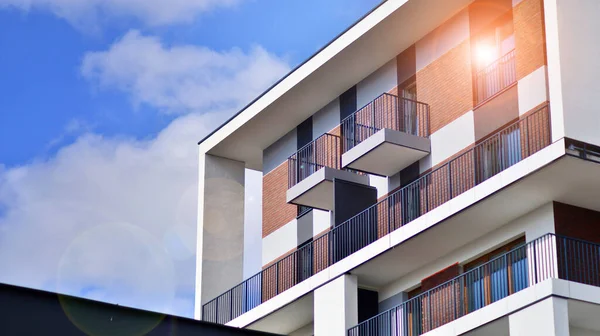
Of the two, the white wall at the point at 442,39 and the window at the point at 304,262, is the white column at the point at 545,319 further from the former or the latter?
the window at the point at 304,262

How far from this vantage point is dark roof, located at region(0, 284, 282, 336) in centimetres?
2281

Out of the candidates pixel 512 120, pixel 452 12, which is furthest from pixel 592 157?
pixel 452 12

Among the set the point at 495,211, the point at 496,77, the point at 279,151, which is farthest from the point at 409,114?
the point at 279,151

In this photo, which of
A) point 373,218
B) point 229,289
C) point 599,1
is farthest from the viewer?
point 229,289

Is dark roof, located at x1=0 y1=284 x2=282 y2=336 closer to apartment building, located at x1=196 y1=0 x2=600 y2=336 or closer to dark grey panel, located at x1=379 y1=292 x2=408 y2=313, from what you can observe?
apartment building, located at x1=196 y1=0 x2=600 y2=336

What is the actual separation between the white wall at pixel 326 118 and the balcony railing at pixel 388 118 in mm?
1532

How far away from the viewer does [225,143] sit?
128ft

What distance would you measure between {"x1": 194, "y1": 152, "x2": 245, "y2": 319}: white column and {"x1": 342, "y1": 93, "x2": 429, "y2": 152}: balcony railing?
690 cm

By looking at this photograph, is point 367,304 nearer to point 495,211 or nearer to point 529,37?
point 495,211

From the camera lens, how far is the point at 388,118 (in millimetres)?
32281

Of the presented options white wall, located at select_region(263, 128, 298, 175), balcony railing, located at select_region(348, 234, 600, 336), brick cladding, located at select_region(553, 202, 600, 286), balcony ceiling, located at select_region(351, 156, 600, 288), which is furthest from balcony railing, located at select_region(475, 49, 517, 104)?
white wall, located at select_region(263, 128, 298, 175)

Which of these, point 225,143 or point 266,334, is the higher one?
point 225,143

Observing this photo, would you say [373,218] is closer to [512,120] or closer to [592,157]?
[512,120]

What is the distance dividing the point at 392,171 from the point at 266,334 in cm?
688
